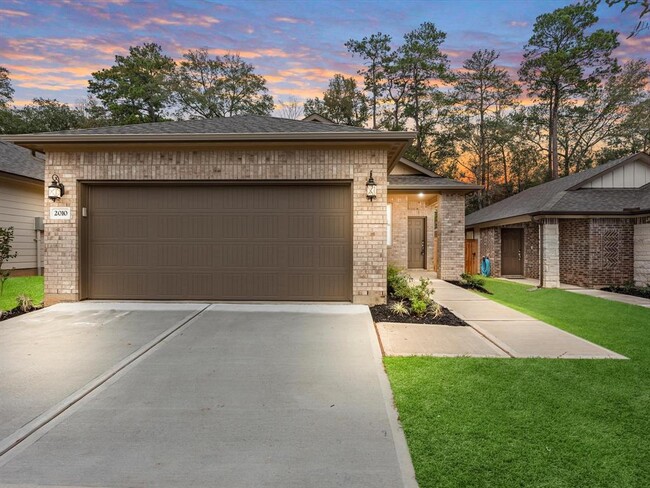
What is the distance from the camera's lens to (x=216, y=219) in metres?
7.34

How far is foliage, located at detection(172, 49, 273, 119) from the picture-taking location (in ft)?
92.2

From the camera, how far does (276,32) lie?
1454 cm

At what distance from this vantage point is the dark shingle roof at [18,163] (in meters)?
11.9

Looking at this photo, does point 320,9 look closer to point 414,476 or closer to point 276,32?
point 276,32

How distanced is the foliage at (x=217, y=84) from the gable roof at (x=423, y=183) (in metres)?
17.9

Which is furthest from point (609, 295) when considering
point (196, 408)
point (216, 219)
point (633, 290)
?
point (196, 408)

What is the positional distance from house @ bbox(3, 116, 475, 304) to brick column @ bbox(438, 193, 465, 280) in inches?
255

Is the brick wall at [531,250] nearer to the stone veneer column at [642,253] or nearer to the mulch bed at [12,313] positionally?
the stone veneer column at [642,253]

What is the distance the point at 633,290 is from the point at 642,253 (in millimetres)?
1552

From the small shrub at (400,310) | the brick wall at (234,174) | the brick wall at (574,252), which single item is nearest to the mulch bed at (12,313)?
the brick wall at (234,174)

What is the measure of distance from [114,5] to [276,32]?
566 centimetres

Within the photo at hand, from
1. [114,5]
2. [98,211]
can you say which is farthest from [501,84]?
[98,211]

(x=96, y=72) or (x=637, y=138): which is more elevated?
(x=96, y=72)

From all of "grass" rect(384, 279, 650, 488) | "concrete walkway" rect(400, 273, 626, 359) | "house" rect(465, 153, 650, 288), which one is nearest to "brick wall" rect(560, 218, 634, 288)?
"house" rect(465, 153, 650, 288)
